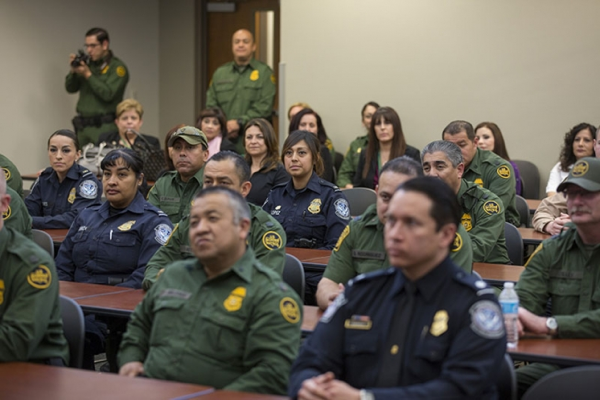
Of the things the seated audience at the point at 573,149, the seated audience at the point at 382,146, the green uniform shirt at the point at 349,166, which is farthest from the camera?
the green uniform shirt at the point at 349,166

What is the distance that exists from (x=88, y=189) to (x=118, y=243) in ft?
5.65

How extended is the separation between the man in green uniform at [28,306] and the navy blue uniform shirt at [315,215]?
241 cm

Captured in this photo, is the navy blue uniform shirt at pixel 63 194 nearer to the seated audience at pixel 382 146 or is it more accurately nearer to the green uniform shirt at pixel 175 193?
the green uniform shirt at pixel 175 193

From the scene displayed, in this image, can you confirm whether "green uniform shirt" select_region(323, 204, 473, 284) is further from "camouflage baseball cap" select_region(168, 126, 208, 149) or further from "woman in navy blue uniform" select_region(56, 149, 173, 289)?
"camouflage baseball cap" select_region(168, 126, 208, 149)

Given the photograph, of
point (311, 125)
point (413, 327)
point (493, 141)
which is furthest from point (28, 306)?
point (311, 125)

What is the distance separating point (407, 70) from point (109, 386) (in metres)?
6.39

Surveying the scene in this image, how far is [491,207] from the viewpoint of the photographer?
4777 millimetres

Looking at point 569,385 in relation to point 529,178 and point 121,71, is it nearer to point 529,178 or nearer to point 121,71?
point 529,178

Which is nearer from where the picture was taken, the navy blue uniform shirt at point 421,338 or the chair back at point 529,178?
the navy blue uniform shirt at point 421,338

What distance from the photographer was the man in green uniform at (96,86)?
9.30 metres

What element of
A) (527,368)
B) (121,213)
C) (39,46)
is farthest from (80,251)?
(39,46)

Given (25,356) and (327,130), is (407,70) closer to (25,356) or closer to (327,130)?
(327,130)

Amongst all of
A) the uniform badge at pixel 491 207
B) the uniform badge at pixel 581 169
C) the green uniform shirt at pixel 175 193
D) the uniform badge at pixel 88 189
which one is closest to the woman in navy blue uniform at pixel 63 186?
the uniform badge at pixel 88 189

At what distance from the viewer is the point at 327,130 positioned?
892 cm
